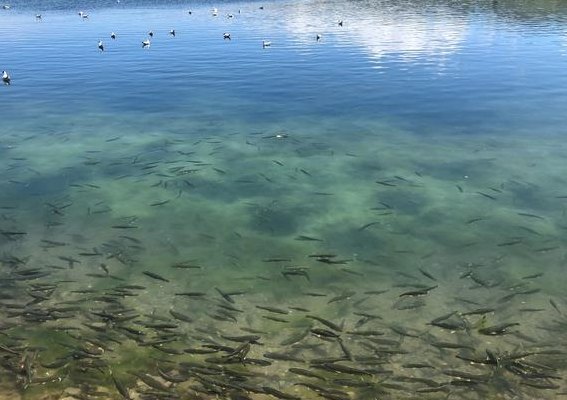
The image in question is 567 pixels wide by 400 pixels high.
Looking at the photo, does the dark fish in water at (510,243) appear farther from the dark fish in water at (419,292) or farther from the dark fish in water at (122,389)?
the dark fish in water at (122,389)

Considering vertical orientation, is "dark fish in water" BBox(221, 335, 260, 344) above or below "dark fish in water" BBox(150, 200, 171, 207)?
below

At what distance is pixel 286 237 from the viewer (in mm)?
19125

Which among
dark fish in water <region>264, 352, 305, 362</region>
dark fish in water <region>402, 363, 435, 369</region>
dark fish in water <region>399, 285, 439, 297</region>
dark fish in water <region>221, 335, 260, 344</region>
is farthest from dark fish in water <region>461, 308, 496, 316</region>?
dark fish in water <region>221, 335, 260, 344</region>

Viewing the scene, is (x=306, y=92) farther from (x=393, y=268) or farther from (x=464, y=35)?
(x=464, y=35)

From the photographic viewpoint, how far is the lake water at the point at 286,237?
41.3 feet

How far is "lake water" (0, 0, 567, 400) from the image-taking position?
12578 mm

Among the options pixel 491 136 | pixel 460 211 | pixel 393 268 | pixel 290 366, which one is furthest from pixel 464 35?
pixel 290 366

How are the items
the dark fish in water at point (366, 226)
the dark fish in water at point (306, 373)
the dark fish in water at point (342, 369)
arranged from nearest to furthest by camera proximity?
1. the dark fish in water at point (306, 373)
2. the dark fish in water at point (342, 369)
3. the dark fish in water at point (366, 226)

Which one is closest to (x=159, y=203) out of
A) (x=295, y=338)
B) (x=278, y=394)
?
(x=295, y=338)

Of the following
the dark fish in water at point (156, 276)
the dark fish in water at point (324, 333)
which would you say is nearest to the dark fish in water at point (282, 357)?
the dark fish in water at point (324, 333)

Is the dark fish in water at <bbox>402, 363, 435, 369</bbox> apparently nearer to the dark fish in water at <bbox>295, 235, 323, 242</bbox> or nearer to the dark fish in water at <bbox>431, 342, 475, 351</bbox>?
the dark fish in water at <bbox>431, 342, 475, 351</bbox>

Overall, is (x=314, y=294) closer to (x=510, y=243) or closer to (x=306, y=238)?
(x=306, y=238)

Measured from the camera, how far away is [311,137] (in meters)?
29.5

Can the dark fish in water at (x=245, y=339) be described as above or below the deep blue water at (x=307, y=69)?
below
